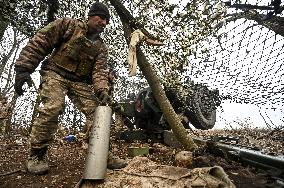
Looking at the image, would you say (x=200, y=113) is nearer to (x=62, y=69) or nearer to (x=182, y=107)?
(x=182, y=107)

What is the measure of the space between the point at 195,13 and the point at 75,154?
326 centimetres

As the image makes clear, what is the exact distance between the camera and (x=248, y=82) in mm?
5289

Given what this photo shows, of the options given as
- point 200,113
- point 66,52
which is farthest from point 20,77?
point 200,113

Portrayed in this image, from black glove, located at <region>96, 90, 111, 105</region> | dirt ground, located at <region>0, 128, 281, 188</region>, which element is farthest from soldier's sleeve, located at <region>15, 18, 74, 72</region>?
dirt ground, located at <region>0, 128, 281, 188</region>

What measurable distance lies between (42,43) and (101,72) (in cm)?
87

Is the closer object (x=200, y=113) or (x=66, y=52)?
(x=66, y=52)

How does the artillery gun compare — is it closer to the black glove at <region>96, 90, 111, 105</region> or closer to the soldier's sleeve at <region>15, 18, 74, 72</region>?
the black glove at <region>96, 90, 111, 105</region>

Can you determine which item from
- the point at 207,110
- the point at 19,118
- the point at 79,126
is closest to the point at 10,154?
the point at 207,110

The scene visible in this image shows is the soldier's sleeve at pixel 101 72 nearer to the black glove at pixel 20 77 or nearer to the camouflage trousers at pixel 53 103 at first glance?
the camouflage trousers at pixel 53 103

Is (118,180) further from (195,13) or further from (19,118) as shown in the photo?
(19,118)

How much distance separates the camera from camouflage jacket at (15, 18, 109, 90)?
4195 mm

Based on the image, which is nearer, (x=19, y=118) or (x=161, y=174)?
(x=161, y=174)

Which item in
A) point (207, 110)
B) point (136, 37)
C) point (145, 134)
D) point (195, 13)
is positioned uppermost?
point (195, 13)

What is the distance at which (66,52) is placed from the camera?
169 inches
